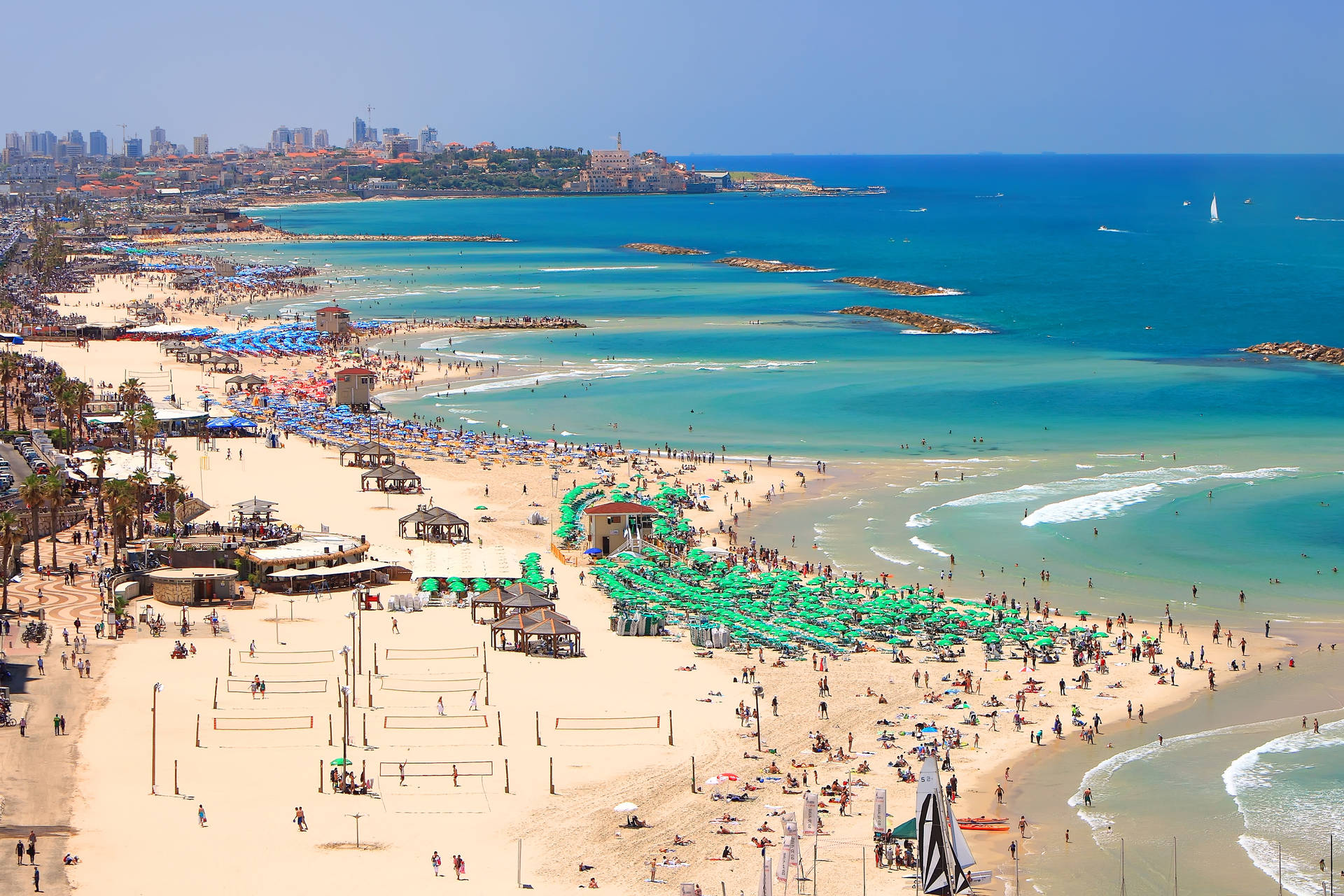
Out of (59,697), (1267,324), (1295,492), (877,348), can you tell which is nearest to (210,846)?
(59,697)

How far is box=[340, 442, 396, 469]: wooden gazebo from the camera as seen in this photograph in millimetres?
54312

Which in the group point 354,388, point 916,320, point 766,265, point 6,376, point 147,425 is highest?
point 766,265

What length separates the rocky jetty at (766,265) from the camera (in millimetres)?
138750

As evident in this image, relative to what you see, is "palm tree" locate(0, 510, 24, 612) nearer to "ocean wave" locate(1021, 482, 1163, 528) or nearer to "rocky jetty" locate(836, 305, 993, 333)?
"ocean wave" locate(1021, 482, 1163, 528)

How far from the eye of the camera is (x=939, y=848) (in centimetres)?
2291

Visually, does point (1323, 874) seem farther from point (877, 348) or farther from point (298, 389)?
point (877, 348)

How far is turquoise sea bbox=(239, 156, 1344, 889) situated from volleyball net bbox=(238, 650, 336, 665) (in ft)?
54.3

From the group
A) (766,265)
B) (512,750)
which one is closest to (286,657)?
(512,750)

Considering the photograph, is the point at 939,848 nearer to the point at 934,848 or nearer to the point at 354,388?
the point at 934,848

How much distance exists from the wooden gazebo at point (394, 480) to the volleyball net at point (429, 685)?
61.5ft

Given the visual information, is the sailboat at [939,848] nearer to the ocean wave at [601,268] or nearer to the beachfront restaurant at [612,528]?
the beachfront restaurant at [612,528]

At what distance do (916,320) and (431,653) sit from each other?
71.9 m

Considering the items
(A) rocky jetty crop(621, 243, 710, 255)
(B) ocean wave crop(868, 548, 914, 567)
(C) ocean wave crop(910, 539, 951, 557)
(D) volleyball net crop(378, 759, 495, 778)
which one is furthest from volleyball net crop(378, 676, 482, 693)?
(A) rocky jetty crop(621, 243, 710, 255)

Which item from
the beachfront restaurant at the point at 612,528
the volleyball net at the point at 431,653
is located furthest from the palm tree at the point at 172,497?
the beachfront restaurant at the point at 612,528
